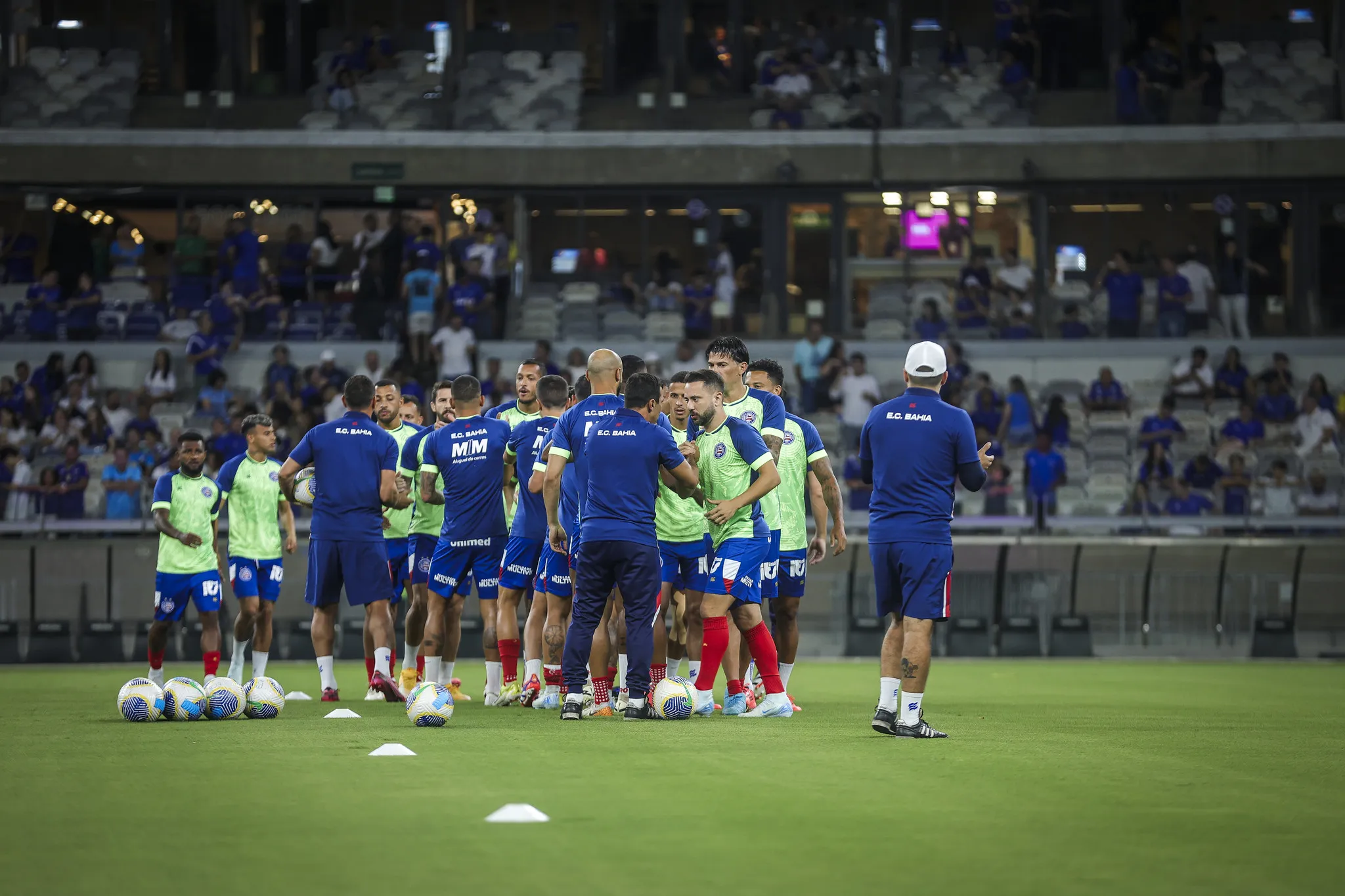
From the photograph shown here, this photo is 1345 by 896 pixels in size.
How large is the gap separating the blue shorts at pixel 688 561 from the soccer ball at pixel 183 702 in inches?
141

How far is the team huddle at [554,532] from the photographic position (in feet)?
41.1

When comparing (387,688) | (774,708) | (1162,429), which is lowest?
(387,688)

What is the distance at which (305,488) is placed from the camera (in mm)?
16453

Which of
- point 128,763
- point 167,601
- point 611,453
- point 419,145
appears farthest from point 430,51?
point 128,763

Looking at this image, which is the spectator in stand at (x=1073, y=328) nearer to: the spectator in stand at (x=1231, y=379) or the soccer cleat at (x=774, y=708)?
the spectator in stand at (x=1231, y=379)

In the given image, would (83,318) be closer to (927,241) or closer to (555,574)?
(927,241)

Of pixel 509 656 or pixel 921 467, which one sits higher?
pixel 921 467

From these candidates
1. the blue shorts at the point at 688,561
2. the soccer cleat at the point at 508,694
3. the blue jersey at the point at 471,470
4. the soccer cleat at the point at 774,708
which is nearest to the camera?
the blue shorts at the point at 688,561

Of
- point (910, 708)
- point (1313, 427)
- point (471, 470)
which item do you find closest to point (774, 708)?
point (910, 708)

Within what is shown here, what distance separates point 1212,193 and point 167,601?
27216 millimetres

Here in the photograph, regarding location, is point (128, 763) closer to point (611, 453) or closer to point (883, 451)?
point (611, 453)

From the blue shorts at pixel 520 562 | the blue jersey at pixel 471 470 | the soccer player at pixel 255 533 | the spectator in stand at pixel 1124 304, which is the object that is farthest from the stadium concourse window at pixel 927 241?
the blue shorts at pixel 520 562

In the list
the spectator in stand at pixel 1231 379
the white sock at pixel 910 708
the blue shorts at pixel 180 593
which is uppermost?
the spectator in stand at pixel 1231 379

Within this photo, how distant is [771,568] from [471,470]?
9.14 ft
